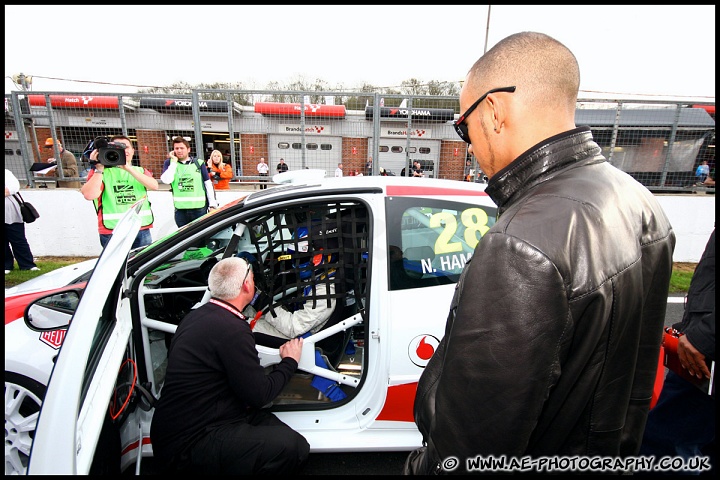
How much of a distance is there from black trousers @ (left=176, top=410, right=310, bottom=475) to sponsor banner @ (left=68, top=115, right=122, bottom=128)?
5.99 metres

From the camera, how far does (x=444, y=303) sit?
1.92 meters

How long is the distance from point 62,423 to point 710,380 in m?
2.46

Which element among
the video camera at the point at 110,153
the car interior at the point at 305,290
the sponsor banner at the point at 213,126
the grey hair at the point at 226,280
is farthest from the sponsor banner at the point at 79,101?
the grey hair at the point at 226,280

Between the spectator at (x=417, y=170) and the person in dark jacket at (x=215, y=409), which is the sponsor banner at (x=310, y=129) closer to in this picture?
the spectator at (x=417, y=170)

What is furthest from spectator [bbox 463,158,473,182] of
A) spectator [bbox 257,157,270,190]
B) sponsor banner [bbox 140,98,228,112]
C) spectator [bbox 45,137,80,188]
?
spectator [bbox 45,137,80,188]

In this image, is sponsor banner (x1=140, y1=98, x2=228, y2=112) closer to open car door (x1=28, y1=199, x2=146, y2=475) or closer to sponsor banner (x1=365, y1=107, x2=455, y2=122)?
sponsor banner (x1=365, y1=107, x2=455, y2=122)

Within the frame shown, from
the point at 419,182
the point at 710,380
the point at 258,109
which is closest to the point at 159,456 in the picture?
the point at 419,182

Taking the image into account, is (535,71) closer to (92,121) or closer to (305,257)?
(305,257)

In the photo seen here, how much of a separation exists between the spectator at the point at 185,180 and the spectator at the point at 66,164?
7.15 feet

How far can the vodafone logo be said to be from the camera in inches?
74.7

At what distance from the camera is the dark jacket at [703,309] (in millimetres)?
1566

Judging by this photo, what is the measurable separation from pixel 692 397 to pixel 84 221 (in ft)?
24.8

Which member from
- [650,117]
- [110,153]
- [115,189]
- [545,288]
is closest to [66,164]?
[115,189]

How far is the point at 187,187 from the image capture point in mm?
5055
